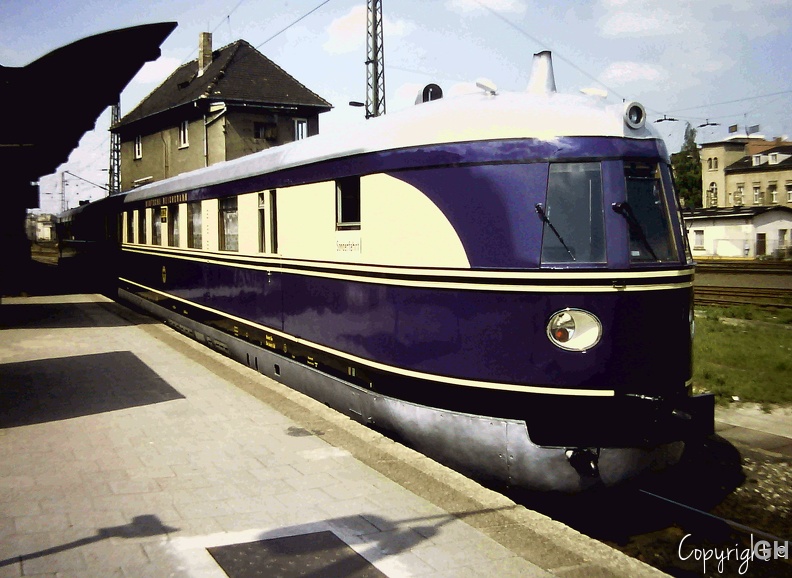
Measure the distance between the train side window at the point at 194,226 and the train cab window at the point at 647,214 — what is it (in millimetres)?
7986

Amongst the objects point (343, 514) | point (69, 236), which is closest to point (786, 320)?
point (343, 514)

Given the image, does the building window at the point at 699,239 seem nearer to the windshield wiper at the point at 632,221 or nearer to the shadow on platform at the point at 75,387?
the shadow on platform at the point at 75,387

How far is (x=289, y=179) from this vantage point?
8.40 meters

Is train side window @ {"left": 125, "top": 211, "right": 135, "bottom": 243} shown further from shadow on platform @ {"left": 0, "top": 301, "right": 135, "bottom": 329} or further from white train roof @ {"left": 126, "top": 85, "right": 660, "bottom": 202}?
white train roof @ {"left": 126, "top": 85, "right": 660, "bottom": 202}

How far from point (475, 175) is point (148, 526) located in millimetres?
3601

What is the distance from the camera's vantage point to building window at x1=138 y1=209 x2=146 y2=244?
1607 cm

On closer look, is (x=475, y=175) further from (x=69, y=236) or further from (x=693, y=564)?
(x=69, y=236)

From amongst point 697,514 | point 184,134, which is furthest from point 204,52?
point 697,514

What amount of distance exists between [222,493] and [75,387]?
464 centimetres

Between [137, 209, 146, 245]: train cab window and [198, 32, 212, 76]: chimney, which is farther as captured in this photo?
[198, 32, 212, 76]: chimney

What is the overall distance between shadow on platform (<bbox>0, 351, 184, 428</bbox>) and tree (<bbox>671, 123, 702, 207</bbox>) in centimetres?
6684

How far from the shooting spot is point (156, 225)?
14.9 metres

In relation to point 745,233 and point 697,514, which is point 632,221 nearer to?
point 697,514

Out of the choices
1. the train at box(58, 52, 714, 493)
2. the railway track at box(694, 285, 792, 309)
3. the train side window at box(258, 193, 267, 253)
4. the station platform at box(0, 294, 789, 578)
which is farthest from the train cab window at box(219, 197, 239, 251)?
the railway track at box(694, 285, 792, 309)
